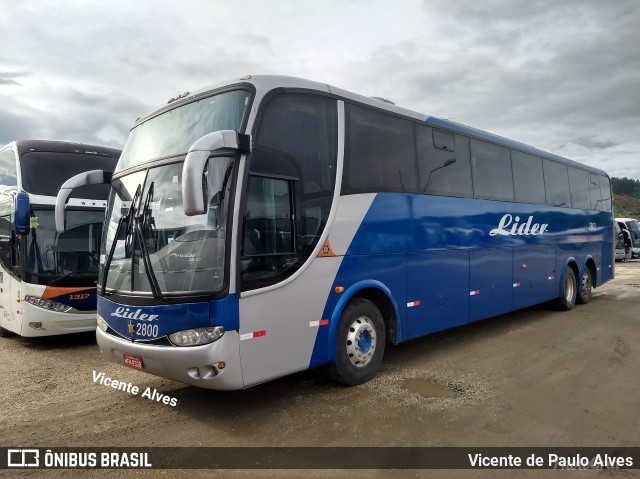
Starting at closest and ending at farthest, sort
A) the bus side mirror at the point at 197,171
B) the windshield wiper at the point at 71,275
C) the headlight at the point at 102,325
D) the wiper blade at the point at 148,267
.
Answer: the bus side mirror at the point at 197,171 → the wiper blade at the point at 148,267 → the headlight at the point at 102,325 → the windshield wiper at the point at 71,275

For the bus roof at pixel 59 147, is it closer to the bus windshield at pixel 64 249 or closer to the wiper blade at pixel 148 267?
the bus windshield at pixel 64 249

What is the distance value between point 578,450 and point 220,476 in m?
3.02

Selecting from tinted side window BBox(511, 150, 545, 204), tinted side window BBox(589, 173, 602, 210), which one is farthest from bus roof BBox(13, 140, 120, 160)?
tinted side window BBox(589, 173, 602, 210)

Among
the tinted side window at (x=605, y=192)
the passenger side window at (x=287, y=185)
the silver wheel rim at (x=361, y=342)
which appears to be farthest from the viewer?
the tinted side window at (x=605, y=192)

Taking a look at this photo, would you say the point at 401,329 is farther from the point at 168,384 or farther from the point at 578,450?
the point at 168,384

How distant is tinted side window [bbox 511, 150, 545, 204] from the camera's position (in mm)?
9480

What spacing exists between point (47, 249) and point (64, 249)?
0.26 metres

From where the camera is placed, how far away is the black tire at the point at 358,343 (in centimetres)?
563

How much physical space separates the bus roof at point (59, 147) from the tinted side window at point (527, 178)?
26.7 feet

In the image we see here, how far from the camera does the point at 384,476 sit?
370cm

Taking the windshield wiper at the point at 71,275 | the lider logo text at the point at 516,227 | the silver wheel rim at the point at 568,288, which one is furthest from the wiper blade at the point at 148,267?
the silver wheel rim at the point at 568,288

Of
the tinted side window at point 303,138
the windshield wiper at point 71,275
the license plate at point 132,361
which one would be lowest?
the license plate at point 132,361

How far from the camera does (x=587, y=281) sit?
1258cm

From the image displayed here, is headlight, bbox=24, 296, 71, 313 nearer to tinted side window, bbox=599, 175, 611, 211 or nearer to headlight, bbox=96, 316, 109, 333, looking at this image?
headlight, bbox=96, 316, 109, 333
